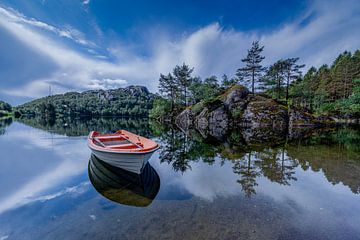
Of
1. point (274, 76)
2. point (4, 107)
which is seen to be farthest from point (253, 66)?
point (4, 107)

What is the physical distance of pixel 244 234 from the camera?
12.1 feet

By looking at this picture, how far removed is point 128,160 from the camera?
21.2ft

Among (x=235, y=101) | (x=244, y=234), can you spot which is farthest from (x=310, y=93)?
(x=244, y=234)

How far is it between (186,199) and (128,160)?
259 cm

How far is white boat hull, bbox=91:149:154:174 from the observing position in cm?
624

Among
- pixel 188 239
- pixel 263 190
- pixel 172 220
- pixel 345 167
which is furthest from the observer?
pixel 345 167

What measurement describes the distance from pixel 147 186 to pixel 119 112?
9213 cm

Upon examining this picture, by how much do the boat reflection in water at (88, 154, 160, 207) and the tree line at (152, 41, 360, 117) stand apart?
29.2 metres

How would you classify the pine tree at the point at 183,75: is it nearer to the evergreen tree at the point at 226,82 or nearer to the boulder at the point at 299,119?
the evergreen tree at the point at 226,82

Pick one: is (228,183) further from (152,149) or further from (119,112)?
(119,112)

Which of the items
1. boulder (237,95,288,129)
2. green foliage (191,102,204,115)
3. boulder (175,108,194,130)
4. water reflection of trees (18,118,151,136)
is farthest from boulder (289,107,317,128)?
water reflection of trees (18,118,151,136)

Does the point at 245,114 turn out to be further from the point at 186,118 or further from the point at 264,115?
the point at 186,118

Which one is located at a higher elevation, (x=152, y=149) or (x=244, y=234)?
(x=152, y=149)

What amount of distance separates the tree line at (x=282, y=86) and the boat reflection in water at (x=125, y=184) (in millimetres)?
29184
